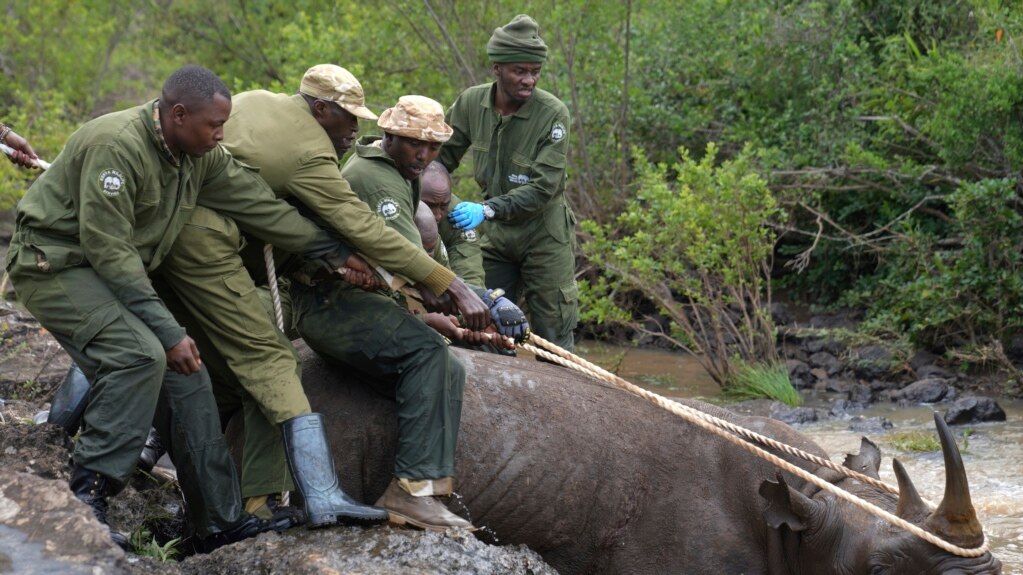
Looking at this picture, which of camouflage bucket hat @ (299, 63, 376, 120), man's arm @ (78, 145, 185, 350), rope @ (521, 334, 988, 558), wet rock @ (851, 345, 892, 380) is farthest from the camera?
wet rock @ (851, 345, 892, 380)

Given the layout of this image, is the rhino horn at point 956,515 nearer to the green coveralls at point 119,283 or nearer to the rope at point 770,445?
the rope at point 770,445

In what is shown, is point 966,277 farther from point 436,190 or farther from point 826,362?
point 436,190

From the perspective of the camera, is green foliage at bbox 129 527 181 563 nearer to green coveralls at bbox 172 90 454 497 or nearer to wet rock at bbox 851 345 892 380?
green coveralls at bbox 172 90 454 497

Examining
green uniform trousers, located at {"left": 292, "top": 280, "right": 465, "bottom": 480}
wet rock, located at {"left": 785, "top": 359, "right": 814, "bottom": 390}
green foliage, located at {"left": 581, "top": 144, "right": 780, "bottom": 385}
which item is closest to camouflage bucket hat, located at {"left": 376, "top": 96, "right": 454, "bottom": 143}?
green uniform trousers, located at {"left": 292, "top": 280, "right": 465, "bottom": 480}

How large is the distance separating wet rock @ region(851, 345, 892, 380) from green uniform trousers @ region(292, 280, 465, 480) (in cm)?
758

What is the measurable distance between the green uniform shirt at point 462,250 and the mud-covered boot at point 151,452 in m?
2.30

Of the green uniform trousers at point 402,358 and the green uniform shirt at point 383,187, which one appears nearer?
the green uniform trousers at point 402,358

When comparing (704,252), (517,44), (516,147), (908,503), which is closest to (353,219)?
(908,503)

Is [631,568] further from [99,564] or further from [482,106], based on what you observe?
[482,106]

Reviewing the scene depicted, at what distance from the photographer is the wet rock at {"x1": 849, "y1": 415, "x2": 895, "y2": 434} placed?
33.0ft

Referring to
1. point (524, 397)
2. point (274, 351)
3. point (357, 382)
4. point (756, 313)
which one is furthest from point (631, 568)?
point (756, 313)

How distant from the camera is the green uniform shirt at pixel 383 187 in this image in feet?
18.3

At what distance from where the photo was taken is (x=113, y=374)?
4.61m

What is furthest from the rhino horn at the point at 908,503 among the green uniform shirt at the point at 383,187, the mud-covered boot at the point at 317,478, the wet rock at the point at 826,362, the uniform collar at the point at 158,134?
the wet rock at the point at 826,362
